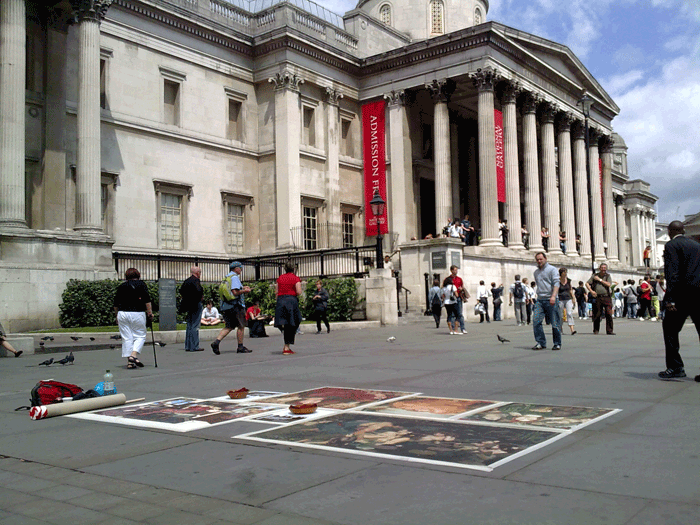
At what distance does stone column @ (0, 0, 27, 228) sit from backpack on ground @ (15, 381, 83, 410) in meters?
15.4

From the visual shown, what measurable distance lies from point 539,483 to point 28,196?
79.3ft

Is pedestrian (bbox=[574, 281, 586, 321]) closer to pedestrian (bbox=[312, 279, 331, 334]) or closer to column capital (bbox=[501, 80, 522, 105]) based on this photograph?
column capital (bbox=[501, 80, 522, 105])

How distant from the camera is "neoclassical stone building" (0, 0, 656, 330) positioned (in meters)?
23.4

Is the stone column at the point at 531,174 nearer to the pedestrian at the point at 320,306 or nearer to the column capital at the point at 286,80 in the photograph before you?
the column capital at the point at 286,80

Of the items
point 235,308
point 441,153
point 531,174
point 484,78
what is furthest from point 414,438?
point 531,174

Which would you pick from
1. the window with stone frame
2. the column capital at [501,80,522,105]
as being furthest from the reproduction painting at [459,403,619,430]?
the column capital at [501,80,522,105]

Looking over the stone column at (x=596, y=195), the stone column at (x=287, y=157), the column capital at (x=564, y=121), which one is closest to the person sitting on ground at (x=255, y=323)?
the stone column at (x=287, y=157)

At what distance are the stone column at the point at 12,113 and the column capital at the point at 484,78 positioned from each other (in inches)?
821

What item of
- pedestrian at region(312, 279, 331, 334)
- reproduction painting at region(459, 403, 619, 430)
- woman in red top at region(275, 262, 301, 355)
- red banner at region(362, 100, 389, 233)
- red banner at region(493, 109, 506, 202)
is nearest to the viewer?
reproduction painting at region(459, 403, 619, 430)

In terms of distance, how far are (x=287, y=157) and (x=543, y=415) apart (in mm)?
28300

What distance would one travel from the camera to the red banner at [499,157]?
34906 mm

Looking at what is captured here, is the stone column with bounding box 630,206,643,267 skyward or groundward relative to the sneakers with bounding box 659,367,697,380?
skyward

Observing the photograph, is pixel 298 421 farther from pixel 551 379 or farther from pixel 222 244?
pixel 222 244

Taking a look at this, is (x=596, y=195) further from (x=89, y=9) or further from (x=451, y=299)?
(x=89, y=9)
